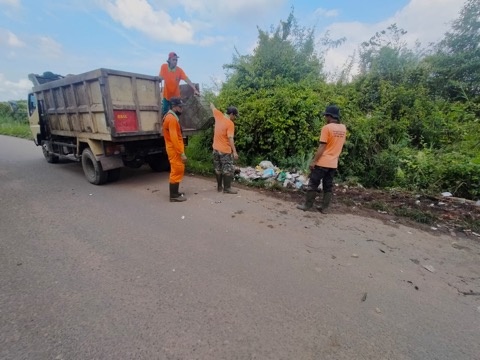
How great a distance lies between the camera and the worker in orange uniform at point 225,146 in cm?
471

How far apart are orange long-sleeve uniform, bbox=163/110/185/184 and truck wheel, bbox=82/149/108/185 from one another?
1931 mm

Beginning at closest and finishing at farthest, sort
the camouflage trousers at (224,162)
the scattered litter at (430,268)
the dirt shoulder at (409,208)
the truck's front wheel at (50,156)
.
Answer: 1. the scattered litter at (430,268)
2. the dirt shoulder at (409,208)
3. the camouflage trousers at (224,162)
4. the truck's front wheel at (50,156)

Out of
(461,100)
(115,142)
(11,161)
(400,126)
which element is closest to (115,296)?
(115,142)

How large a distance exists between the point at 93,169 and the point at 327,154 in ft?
16.0

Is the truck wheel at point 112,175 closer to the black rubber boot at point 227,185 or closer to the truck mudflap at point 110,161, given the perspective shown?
the truck mudflap at point 110,161

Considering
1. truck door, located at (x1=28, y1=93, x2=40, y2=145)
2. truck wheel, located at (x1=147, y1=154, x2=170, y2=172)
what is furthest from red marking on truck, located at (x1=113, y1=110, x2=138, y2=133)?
truck door, located at (x1=28, y1=93, x2=40, y2=145)

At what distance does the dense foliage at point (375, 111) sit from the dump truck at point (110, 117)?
5.88 ft

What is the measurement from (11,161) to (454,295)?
10917 mm

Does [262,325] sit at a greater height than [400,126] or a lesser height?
lesser

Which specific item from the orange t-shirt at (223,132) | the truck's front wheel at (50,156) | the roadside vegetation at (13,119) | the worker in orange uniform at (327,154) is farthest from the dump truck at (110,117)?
the roadside vegetation at (13,119)

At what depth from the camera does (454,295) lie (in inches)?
92.5

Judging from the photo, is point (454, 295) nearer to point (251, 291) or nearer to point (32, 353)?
point (251, 291)

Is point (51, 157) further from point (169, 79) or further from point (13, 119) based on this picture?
point (13, 119)

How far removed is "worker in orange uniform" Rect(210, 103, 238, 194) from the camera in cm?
471
